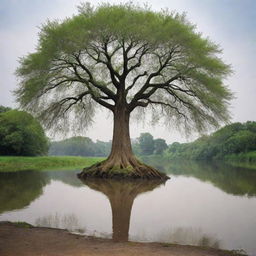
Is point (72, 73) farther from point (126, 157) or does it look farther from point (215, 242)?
point (215, 242)

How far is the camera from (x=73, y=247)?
8.46m

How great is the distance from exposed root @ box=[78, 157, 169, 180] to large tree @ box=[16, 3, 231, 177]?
89 mm

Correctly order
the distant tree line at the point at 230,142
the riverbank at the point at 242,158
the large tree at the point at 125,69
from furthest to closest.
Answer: the distant tree line at the point at 230,142, the riverbank at the point at 242,158, the large tree at the point at 125,69

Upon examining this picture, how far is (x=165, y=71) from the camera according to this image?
31953mm

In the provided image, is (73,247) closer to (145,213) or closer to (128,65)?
(145,213)

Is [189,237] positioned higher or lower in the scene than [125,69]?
lower

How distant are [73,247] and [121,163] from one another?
2202 cm

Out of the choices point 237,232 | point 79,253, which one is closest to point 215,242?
point 237,232

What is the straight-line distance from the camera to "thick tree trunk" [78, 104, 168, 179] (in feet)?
96.3

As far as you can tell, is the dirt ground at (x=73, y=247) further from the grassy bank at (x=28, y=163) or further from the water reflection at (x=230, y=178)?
the grassy bank at (x=28, y=163)

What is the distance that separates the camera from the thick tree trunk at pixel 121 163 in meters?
29.4

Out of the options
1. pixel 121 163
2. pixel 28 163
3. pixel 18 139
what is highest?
pixel 18 139

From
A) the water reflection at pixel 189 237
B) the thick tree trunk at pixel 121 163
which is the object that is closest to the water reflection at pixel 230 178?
the thick tree trunk at pixel 121 163

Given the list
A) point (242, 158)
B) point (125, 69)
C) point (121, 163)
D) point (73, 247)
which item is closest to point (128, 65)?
point (125, 69)
